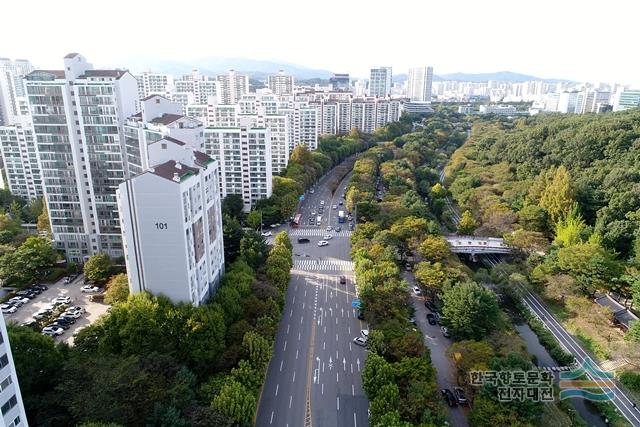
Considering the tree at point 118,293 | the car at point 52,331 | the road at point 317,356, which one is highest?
the tree at point 118,293

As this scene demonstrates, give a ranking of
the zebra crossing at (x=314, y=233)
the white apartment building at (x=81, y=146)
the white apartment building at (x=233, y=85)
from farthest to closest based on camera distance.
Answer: the white apartment building at (x=233, y=85), the zebra crossing at (x=314, y=233), the white apartment building at (x=81, y=146)

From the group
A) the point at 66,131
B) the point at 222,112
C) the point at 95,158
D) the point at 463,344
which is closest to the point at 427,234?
the point at 463,344

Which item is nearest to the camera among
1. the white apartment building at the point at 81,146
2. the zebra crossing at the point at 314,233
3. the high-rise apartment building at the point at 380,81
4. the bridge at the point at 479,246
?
the white apartment building at the point at 81,146

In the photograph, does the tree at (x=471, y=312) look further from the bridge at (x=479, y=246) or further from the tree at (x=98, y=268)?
the tree at (x=98, y=268)

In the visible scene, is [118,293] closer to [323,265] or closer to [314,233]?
[323,265]

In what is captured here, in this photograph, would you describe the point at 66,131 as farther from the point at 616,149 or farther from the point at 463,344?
the point at 616,149

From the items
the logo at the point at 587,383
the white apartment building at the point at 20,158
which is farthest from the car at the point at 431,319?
the white apartment building at the point at 20,158

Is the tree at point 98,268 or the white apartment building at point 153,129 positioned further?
the tree at point 98,268

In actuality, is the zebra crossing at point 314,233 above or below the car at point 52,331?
below
